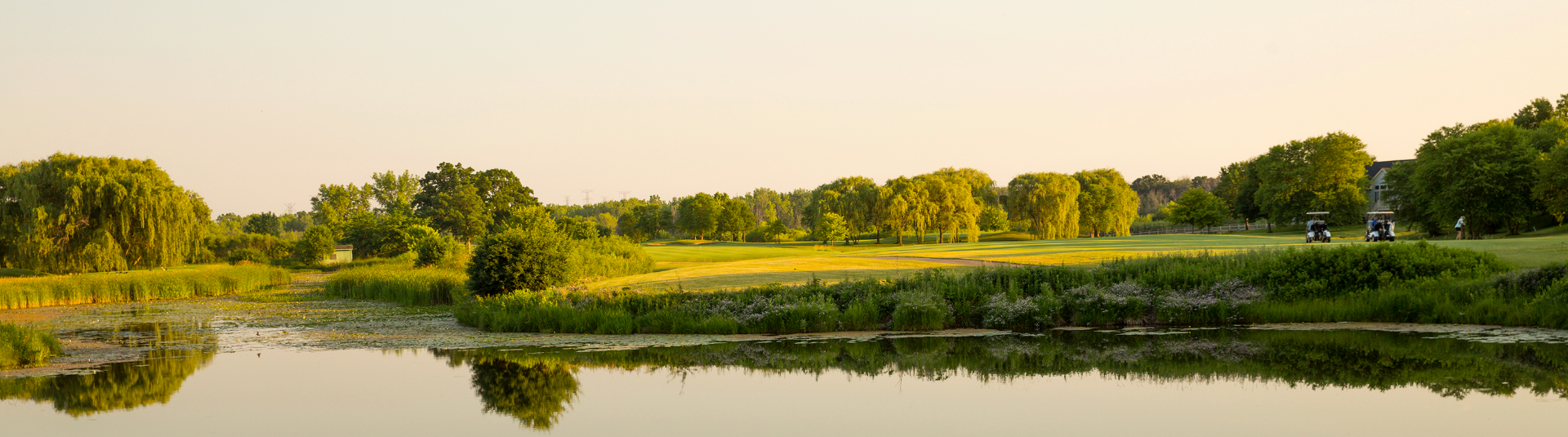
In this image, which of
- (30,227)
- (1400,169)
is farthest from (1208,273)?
(1400,169)

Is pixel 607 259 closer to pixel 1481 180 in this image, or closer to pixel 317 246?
pixel 317 246

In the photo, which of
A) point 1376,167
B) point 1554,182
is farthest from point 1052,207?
point 1376,167

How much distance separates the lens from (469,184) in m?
84.0

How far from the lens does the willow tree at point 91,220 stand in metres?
38.1

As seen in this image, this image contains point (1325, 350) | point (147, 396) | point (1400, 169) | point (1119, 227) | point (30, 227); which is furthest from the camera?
point (1119, 227)

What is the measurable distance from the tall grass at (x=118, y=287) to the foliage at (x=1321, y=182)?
73.8 m

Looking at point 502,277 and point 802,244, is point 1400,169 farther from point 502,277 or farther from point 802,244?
point 502,277

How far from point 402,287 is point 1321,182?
7158 centimetres

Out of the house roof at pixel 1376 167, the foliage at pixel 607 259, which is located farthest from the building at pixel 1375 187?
the foliage at pixel 607 259

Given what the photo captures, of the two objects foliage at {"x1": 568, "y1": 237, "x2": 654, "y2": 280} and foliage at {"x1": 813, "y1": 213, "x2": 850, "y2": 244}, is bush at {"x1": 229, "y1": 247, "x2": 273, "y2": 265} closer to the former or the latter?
foliage at {"x1": 568, "y1": 237, "x2": 654, "y2": 280}

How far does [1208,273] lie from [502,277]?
16739mm

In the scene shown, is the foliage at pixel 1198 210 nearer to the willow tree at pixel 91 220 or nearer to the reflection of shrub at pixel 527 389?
the willow tree at pixel 91 220

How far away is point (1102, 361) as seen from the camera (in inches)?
493

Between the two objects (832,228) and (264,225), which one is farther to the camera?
(264,225)
